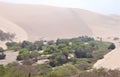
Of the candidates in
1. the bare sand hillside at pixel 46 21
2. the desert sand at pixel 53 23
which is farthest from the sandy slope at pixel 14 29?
the bare sand hillside at pixel 46 21

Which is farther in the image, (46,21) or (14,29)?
(46,21)

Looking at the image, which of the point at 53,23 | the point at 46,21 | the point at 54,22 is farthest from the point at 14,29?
the point at 54,22

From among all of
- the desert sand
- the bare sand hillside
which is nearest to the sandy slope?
the desert sand

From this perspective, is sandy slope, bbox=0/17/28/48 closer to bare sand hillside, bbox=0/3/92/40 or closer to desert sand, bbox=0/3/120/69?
desert sand, bbox=0/3/120/69

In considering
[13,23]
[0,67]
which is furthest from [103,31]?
[0,67]

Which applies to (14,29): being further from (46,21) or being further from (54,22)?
(54,22)

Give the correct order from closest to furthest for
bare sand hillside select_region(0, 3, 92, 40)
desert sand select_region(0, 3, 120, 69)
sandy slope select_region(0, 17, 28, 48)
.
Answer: sandy slope select_region(0, 17, 28, 48) → desert sand select_region(0, 3, 120, 69) → bare sand hillside select_region(0, 3, 92, 40)

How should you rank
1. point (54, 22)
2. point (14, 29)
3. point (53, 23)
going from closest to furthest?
point (14, 29), point (53, 23), point (54, 22)

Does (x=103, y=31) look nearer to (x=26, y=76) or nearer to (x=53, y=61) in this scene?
(x=53, y=61)
